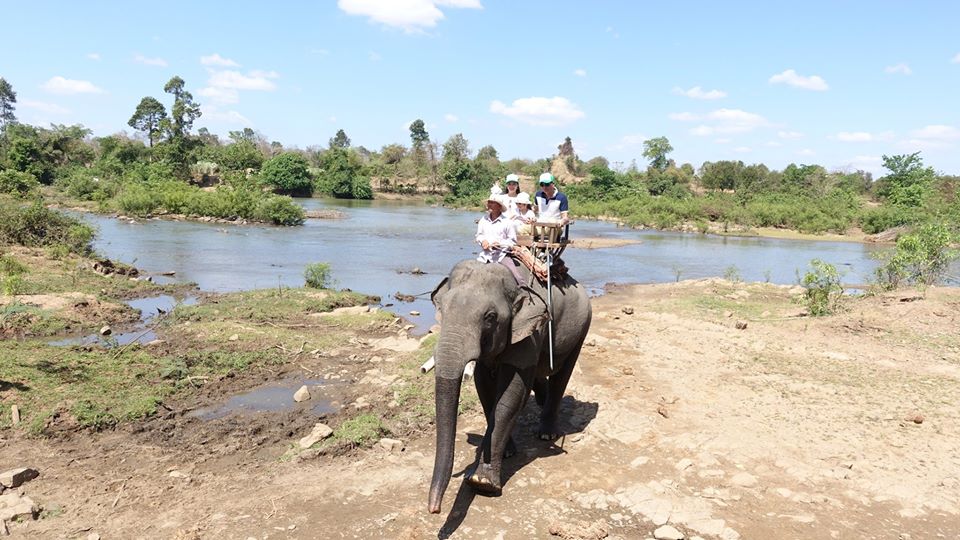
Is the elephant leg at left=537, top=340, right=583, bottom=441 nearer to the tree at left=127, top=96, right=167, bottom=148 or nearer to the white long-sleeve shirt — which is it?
the white long-sleeve shirt

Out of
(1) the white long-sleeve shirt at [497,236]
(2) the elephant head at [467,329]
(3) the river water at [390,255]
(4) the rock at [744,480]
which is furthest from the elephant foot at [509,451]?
(3) the river water at [390,255]

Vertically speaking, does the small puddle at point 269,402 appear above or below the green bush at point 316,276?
below

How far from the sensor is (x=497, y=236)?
19.9 feet

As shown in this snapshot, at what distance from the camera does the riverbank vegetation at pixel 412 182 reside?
1679 inches

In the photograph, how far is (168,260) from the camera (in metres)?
22.8

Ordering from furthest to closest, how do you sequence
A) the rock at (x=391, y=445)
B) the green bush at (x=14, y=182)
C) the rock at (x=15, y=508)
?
the green bush at (x=14, y=182), the rock at (x=391, y=445), the rock at (x=15, y=508)

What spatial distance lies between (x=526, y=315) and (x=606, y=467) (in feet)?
6.24

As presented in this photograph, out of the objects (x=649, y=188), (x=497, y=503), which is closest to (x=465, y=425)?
(x=497, y=503)

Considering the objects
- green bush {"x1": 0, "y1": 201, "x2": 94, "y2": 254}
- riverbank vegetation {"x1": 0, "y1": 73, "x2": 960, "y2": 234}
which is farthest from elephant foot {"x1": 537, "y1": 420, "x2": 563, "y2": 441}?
riverbank vegetation {"x1": 0, "y1": 73, "x2": 960, "y2": 234}

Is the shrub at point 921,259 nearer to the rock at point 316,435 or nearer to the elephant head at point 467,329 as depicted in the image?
the elephant head at point 467,329

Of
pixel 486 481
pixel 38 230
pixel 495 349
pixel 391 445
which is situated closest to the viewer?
pixel 495 349

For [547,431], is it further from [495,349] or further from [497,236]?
[497,236]

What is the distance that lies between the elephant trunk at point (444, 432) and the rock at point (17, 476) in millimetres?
4014

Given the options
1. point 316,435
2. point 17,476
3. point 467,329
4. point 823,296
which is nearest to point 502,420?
point 467,329
